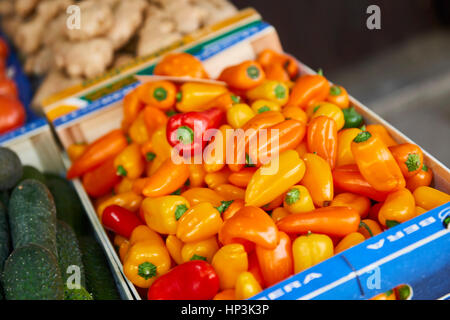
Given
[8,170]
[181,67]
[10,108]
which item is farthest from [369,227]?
[10,108]

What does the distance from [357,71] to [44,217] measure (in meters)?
3.30

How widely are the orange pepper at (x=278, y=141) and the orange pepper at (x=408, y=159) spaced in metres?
0.35

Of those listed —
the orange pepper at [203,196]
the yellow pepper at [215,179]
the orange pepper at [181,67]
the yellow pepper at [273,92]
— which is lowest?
the orange pepper at [203,196]

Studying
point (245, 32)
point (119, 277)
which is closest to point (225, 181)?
point (119, 277)

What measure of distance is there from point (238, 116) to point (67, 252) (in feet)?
2.79

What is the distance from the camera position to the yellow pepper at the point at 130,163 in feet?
7.36

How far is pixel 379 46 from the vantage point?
14.8ft

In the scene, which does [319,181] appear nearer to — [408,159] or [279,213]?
[279,213]

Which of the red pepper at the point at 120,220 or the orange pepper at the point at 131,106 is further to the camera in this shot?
the orange pepper at the point at 131,106

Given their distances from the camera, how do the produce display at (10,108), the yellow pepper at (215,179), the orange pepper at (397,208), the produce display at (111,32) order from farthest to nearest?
the produce display at (111,32) < the produce display at (10,108) < the yellow pepper at (215,179) < the orange pepper at (397,208)

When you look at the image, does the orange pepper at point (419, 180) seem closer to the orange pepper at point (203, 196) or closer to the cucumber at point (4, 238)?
the orange pepper at point (203, 196)

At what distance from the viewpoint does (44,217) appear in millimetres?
1881

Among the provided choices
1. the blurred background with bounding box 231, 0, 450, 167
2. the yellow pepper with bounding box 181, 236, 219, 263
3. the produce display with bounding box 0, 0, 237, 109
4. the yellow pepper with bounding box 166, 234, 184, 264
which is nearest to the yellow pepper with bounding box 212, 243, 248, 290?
the yellow pepper with bounding box 181, 236, 219, 263

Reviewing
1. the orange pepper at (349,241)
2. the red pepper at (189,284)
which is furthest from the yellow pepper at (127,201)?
the orange pepper at (349,241)
